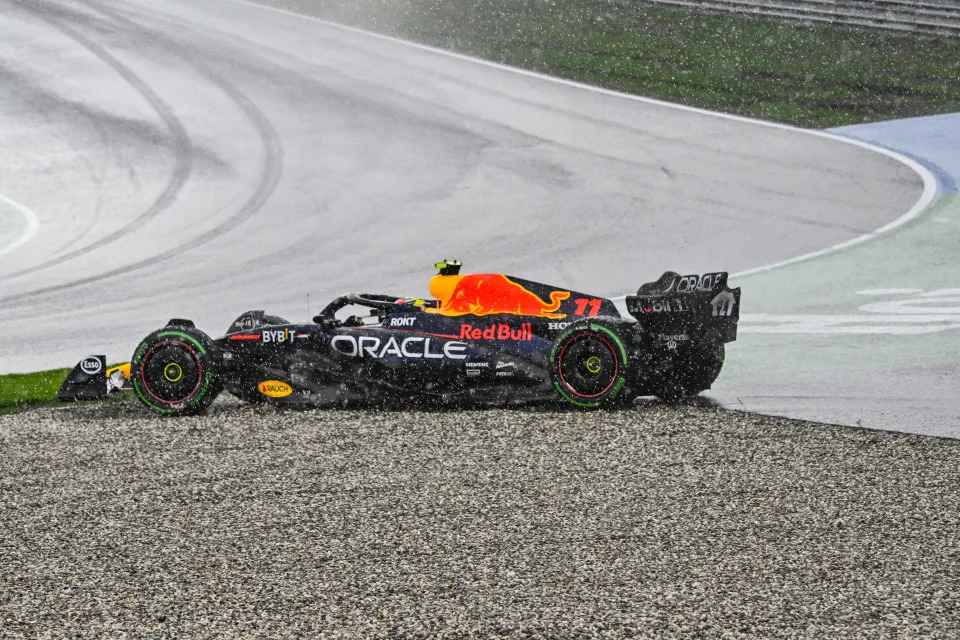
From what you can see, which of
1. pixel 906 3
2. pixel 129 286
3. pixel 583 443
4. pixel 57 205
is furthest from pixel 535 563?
pixel 906 3

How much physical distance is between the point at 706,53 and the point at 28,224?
1515 cm

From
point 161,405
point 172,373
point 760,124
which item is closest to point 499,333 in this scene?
point 172,373

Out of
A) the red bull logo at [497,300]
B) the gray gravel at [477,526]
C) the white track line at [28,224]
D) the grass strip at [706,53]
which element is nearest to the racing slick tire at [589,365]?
the gray gravel at [477,526]

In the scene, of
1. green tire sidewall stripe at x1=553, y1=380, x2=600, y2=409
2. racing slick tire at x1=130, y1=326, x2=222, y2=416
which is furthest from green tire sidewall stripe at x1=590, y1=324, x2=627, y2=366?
racing slick tire at x1=130, y1=326, x2=222, y2=416

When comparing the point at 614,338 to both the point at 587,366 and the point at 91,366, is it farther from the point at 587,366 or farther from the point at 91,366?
the point at 91,366

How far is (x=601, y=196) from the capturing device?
65.2ft

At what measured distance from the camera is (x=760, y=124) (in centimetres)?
2339

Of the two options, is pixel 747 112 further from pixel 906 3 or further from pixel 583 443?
pixel 583 443

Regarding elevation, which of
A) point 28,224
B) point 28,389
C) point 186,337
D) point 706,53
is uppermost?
point 706,53

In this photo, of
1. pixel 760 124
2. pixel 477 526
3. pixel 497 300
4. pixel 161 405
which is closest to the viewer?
pixel 477 526

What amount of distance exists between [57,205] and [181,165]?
8.07 feet

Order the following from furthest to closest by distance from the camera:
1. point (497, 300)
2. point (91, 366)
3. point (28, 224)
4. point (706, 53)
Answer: point (706, 53), point (28, 224), point (91, 366), point (497, 300)

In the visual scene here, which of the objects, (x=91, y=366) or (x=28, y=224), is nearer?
(x=91, y=366)

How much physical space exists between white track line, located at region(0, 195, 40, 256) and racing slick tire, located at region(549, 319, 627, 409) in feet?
37.3
